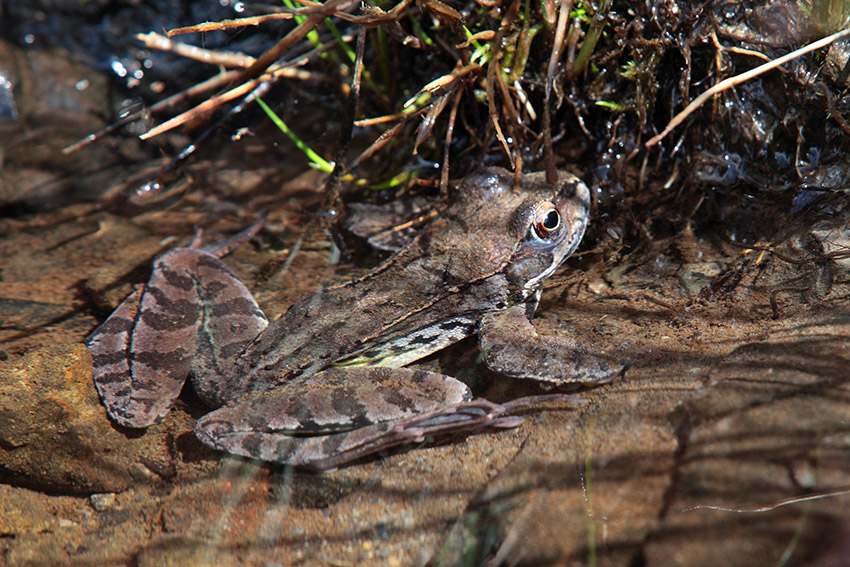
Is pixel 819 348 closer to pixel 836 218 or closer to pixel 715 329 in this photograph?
pixel 715 329

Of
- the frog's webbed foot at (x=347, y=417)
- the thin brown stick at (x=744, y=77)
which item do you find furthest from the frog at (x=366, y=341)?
the thin brown stick at (x=744, y=77)

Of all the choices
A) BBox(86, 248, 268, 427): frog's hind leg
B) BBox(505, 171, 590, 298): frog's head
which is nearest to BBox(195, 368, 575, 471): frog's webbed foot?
BBox(86, 248, 268, 427): frog's hind leg

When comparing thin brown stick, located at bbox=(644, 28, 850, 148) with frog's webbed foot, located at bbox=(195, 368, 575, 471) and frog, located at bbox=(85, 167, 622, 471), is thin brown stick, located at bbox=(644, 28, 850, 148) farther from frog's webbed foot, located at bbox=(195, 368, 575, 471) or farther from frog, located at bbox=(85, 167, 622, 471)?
frog's webbed foot, located at bbox=(195, 368, 575, 471)

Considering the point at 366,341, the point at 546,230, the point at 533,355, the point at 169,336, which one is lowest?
the point at 169,336

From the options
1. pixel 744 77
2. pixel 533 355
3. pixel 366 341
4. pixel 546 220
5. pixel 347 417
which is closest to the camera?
pixel 347 417

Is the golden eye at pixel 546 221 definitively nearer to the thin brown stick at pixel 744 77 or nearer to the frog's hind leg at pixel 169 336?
the thin brown stick at pixel 744 77

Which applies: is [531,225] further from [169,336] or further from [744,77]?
[169,336]

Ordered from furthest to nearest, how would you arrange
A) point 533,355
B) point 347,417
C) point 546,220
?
point 546,220 → point 533,355 → point 347,417

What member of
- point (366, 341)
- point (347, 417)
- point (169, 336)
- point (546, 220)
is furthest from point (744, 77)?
point (169, 336)
